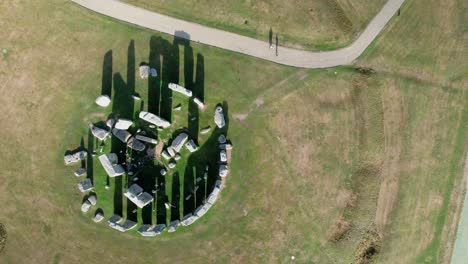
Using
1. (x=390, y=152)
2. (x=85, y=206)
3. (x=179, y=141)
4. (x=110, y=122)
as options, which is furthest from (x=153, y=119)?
(x=390, y=152)

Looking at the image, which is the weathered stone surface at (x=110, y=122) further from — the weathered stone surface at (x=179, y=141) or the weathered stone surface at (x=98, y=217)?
the weathered stone surface at (x=98, y=217)

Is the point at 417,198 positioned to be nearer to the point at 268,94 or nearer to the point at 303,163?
the point at 303,163

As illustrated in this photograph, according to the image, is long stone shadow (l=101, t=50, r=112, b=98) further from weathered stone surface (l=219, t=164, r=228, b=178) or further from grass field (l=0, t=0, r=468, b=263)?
weathered stone surface (l=219, t=164, r=228, b=178)

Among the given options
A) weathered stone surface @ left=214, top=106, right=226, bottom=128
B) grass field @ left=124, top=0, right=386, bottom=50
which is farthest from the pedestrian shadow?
weathered stone surface @ left=214, top=106, right=226, bottom=128

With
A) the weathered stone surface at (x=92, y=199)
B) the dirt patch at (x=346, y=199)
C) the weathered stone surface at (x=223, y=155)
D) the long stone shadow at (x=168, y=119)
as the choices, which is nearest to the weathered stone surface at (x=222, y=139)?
the long stone shadow at (x=168, y=119)

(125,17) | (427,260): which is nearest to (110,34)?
(125,17)
